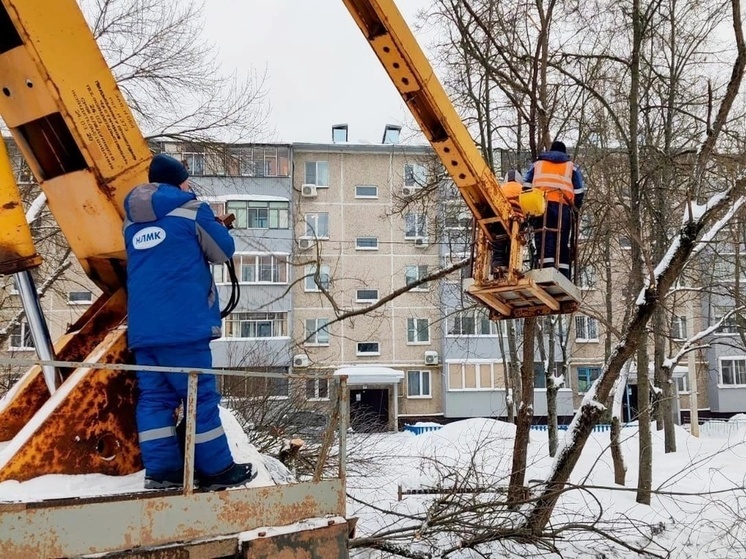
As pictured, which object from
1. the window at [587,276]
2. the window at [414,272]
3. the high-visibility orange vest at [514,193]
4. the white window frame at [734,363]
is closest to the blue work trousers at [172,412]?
the high-visibility orange vest at [514,193]

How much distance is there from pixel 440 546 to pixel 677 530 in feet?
19.8

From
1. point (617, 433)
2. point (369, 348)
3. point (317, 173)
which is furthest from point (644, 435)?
point (317, 173)

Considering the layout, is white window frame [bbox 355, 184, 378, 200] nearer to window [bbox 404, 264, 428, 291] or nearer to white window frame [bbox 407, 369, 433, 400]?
window [bbox 404, 264, 428, 291]

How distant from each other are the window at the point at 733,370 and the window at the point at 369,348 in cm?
1842

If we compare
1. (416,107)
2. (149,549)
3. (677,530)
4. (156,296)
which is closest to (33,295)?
(156,296)

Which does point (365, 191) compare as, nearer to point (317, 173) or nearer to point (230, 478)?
point (317, 173)

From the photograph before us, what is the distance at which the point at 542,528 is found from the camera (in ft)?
26.0

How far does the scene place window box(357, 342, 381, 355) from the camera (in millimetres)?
35219

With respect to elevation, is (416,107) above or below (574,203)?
above

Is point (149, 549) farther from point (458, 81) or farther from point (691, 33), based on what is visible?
point (691, 33)

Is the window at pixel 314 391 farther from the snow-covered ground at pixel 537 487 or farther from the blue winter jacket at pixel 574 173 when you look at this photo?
the blue winter jacket at pixel 574 173

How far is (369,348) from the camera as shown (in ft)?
116

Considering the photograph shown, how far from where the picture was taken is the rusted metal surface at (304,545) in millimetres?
3068

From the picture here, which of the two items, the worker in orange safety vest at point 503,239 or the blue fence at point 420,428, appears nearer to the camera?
the worker in orange safety vest at point 503,239
